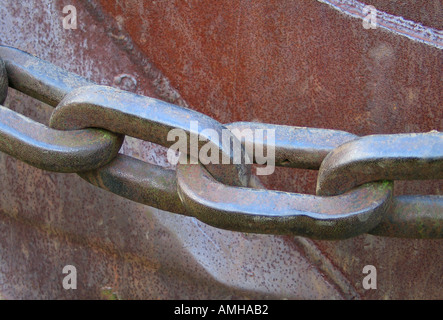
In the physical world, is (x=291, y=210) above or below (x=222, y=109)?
below

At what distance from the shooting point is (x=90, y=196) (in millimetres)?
1148

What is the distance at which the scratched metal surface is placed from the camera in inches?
36.6

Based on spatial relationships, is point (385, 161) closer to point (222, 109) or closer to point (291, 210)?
point (291, 210)

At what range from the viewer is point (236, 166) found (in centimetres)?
72

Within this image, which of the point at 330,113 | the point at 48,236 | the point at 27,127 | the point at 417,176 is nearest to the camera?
the point at 417,176

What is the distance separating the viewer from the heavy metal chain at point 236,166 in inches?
26.8

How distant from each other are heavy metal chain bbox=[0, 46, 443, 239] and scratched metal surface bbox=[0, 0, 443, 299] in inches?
8.8

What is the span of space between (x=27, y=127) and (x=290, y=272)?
23.3 inches

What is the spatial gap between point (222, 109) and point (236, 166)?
346 mm

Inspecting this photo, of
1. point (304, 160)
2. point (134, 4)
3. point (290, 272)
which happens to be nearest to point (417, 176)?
point (304, 160)

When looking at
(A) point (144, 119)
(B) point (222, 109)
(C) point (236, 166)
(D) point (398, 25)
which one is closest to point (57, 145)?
(A) point (144, 119)

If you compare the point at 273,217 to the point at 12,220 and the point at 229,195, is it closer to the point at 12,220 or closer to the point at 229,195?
the point at 229,195

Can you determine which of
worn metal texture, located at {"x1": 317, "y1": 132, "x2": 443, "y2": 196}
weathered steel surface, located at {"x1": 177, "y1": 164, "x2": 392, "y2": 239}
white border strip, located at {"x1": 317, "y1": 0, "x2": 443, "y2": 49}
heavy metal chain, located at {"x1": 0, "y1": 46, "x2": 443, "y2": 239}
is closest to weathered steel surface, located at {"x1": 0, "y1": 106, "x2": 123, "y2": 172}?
heavy metal chain, located at {"x1": 0, "y1": 46, "x2": 443, "y2": 239}

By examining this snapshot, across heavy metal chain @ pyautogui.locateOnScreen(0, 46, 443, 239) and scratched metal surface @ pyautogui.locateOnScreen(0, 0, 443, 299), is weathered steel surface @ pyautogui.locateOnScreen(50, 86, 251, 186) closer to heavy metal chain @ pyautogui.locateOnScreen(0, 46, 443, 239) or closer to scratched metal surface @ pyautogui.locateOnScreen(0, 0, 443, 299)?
heavy metal chain @ pyautogui.locateOnScreen(0, 46, 443, 239)
